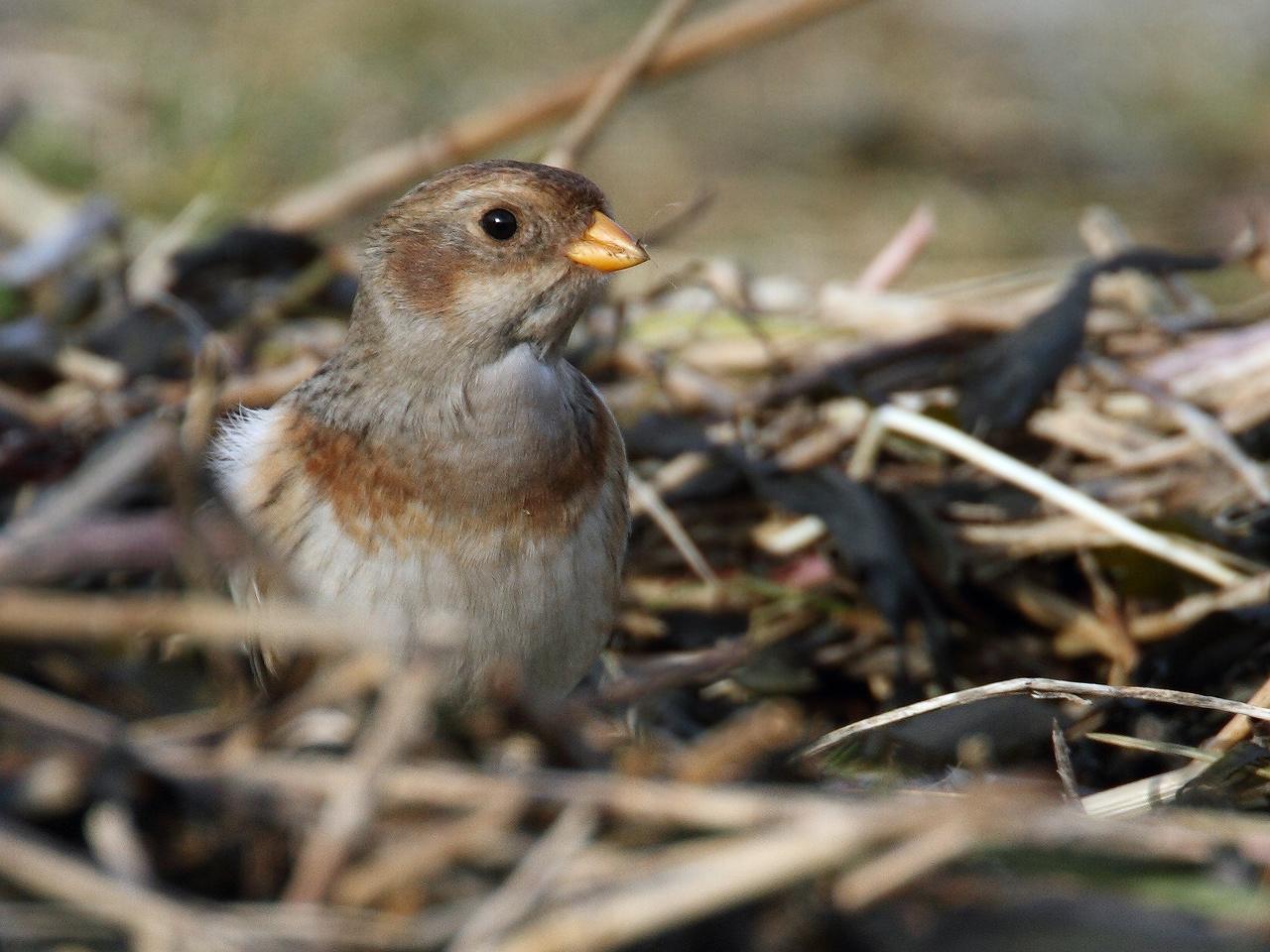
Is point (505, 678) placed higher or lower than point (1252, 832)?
higher

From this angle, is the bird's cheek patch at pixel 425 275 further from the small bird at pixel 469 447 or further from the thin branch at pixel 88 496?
the thin branch at pixel 88 496

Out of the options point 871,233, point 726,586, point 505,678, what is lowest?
point 871,233

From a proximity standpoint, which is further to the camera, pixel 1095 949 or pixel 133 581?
pixel 133 581

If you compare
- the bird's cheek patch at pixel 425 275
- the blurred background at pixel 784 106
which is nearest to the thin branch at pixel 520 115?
the blurred background at pixel 784 106

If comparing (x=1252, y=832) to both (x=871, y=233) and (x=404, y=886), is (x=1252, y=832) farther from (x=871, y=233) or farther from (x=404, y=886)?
(x=871, y=233)

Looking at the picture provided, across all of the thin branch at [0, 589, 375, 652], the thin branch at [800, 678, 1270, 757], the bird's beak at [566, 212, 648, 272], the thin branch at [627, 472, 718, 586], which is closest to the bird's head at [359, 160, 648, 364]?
the bird's beak at [566, 212, 648, 272]

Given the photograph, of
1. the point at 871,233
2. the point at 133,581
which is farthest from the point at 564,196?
the point at 871,233

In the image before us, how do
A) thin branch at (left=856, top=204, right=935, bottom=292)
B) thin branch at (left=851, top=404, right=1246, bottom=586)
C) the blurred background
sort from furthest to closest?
the blurred background
thin branch at (left=856, top=204, right=935, bottom=292)
thin branch at (left=851, top=404, right=1246, bottom=586)

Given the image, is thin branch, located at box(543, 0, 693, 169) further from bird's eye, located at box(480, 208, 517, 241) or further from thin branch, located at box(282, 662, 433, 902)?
thin branch, located at box(282, 662, 433, 902)
